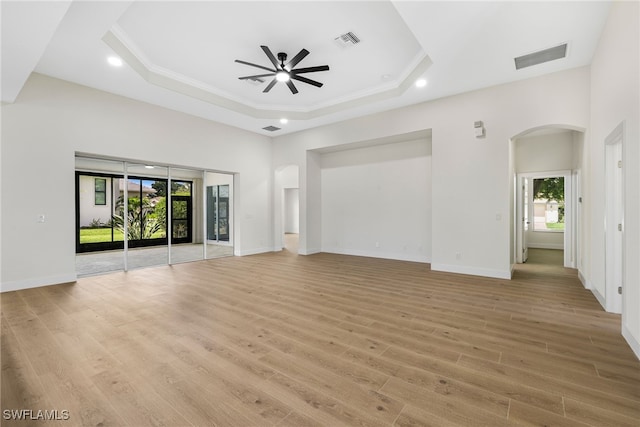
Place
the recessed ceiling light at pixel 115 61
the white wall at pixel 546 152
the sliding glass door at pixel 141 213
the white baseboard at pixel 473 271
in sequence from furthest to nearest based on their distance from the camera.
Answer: the white wall at pixel 546 152 < the sliding glass door at pixel 141 213 < the white baseboard at pixel 473 271 < the recessed ceiling light at pixel 115 61

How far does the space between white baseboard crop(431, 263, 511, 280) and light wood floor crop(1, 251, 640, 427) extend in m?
0.65

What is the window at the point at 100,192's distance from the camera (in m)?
6.49

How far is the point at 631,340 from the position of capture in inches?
100.0

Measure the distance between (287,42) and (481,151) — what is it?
13.0 feet

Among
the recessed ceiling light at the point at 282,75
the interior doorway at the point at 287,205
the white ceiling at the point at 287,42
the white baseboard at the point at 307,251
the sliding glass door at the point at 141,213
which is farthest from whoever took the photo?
the interior doorway at the point at 287,205

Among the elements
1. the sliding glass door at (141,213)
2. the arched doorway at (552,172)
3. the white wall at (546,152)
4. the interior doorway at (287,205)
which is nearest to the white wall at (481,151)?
the arched doorway at (552,172)

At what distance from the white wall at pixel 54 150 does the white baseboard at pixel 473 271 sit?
20.9 ft

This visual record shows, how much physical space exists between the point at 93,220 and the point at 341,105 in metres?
6.42

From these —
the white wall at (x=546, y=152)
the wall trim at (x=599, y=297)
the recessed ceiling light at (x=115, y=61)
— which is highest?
the recessed ceiling light at (x=115, y=61)

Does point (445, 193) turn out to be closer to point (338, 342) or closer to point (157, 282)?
point (338, 342)

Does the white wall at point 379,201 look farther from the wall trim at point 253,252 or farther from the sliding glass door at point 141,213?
the sliding glass door at point 141,213

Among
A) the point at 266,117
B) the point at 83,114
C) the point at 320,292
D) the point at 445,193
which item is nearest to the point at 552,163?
the point at 445,193

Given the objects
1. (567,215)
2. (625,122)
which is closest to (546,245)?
(567,215)

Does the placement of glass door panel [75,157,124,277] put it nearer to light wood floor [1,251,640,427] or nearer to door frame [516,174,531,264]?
light wood floor [1,251,640,427]
